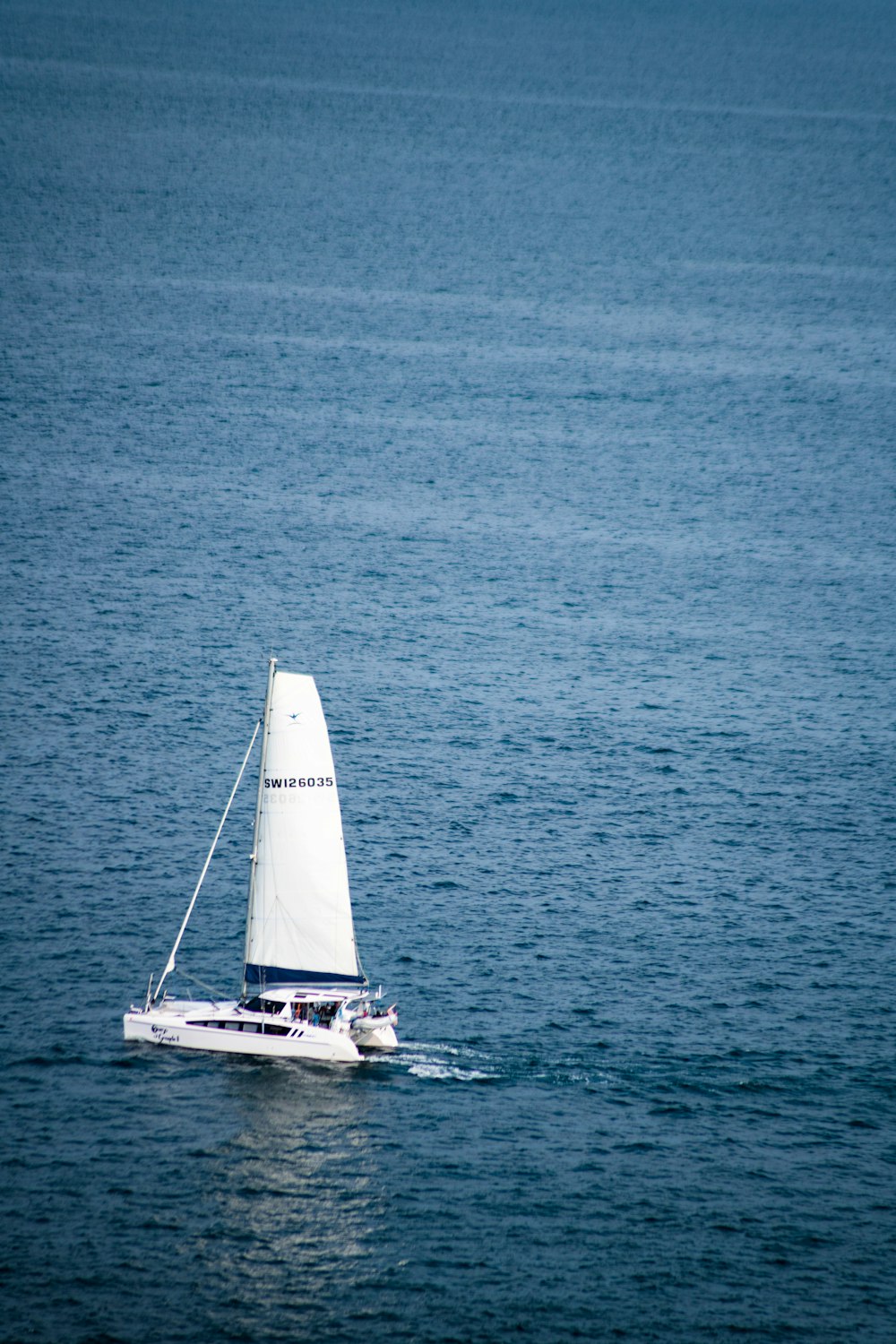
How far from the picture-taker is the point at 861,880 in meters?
102

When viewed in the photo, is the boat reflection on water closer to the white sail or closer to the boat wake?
the boat wake

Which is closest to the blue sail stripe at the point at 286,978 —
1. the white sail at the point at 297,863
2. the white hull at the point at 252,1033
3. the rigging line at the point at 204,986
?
the white sail at the point at 297,863

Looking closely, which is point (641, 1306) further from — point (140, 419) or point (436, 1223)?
point (140, 419)

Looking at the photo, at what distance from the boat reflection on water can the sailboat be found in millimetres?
1753

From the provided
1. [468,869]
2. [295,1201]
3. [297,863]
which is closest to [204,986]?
[297,863]

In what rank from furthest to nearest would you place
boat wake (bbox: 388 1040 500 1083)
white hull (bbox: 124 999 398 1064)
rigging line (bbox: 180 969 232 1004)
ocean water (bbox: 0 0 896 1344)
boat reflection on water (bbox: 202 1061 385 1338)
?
1. rigging line (bbox: 180 969 232 1004)
2. boat wake (bbox: 388 1040 500 1083)
3. white hull (bbox: 124 999 398 1064)
4. ocean water (bbox: 0 0 896 1344)
5. boat reflection on water (bbox: 202 1061 385 1338)

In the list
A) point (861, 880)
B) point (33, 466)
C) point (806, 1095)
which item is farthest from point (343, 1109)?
point (33, 466)

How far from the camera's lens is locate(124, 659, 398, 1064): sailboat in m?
76.9

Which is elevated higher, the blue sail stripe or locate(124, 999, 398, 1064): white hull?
the blue sail stripe

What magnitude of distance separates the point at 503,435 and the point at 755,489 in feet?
109

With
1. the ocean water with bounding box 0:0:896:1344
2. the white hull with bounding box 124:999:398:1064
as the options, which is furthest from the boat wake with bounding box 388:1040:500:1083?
the white hull with bounding box 124:999:398:1064

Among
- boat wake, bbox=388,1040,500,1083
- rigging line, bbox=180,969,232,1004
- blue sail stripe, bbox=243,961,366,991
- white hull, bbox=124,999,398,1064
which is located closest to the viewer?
white hull, bbox=124,999,398,1064

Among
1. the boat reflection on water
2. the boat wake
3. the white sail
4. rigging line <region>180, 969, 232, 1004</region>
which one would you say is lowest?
the boat reflection on water

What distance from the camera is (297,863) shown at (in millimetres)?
77938
